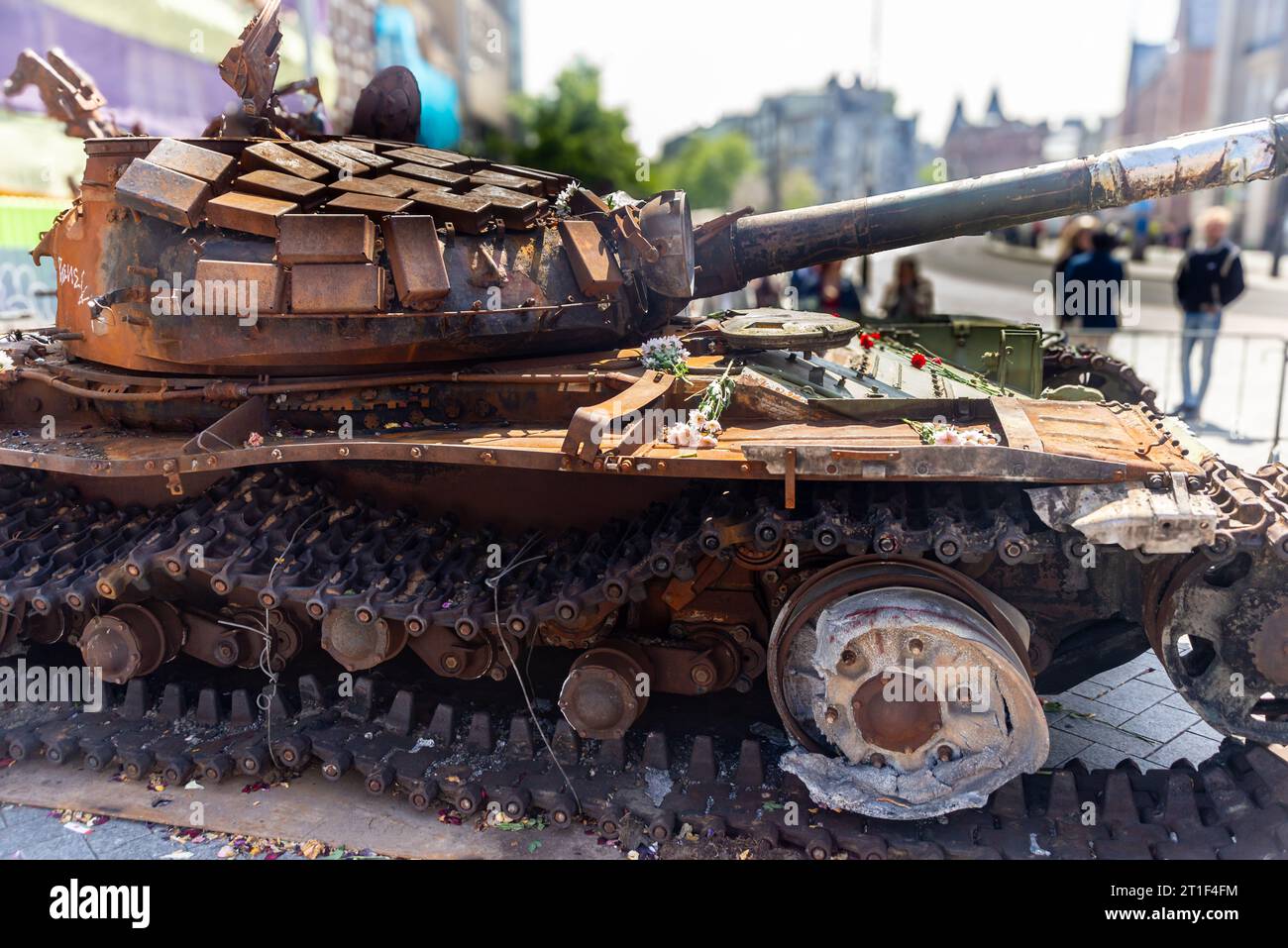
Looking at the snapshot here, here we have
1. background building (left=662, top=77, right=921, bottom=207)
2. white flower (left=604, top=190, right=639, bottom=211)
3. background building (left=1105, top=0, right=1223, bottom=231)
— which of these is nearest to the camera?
white flower (left=604, top=190, right=639, bottom=211)

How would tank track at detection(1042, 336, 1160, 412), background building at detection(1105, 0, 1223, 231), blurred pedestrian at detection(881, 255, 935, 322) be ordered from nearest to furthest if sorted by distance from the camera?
tank track at detection(1042, 336, 1160, 412) < blurred pedestrian at detection(881, 255, 935, 322) < background building at detection(1105, 0, 1223, 231)

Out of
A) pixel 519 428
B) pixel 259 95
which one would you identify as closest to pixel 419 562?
pixel 519 428

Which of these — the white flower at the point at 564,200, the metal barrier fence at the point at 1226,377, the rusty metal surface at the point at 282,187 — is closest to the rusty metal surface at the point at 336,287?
the rusty metal surface at the point at 282,187

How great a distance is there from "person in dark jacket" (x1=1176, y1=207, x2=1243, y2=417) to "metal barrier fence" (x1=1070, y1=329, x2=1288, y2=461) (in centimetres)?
13

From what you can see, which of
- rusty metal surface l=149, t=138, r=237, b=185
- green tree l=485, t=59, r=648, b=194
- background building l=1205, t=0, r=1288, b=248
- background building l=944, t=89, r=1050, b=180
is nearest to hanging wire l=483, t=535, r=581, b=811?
rusty metal surface l=149, t=138, r=237, b=185

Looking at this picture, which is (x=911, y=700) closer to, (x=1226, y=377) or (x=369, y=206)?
(x=369, y=206)

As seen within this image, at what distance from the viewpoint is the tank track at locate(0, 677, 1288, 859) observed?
505 centimetres

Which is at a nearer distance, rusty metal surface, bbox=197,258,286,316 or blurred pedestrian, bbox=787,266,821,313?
rusty metal surface, bbox=197,258,286,316

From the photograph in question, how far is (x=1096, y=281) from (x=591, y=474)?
385 inches

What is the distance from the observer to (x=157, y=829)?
5652 millimetres

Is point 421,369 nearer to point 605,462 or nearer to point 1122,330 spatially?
point 605,462

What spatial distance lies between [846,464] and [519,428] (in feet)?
6.09

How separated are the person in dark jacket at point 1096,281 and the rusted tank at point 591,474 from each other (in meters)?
7.41

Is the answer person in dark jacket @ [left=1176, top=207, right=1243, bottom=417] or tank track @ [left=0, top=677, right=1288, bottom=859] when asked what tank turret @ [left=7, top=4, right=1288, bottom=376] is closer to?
A: tank track @ [left=0, top=677, right=1288, bottom=859]
